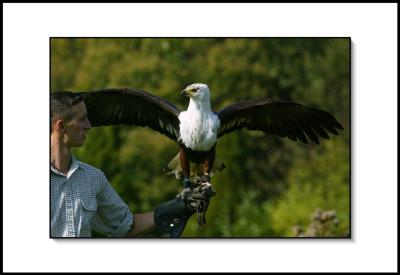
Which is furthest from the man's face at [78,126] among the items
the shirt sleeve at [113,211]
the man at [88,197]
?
the shirt sleeve at [113,211]

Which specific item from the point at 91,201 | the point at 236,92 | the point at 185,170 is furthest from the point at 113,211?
the point at 236,92

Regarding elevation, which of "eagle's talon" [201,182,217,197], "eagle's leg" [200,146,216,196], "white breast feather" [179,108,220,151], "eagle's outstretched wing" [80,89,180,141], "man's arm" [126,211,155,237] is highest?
"eagle's outstretched wing" [80,89,180,141]

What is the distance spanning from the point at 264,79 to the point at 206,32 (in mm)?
4154

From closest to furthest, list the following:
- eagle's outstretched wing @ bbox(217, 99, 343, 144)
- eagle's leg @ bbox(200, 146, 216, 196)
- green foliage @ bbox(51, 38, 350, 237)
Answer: eagle's leg @ bbox(200, 146, 216, 196)
eagle's outstretched wing @ bbox(217, 99, 343, 144)
green foliage @ bbox(51, 38, 350, 237)

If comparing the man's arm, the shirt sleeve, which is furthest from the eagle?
the shirt sleeve

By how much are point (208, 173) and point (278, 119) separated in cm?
64

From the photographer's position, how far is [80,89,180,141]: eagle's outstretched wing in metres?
6.07

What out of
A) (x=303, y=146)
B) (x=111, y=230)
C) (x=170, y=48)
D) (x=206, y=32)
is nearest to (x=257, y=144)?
(x=303, y=146)

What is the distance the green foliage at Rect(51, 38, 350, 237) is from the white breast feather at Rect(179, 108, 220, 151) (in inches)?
154

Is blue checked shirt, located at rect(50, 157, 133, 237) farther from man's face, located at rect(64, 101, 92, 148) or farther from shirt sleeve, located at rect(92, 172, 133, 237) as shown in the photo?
man's face, located at rect(64, 101, 92, 148)

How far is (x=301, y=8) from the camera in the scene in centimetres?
652

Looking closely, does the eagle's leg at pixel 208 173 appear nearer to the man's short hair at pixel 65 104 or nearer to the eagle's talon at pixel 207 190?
the eagle's talon at pixel 207 190

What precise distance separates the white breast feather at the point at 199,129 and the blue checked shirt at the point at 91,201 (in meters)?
0.53

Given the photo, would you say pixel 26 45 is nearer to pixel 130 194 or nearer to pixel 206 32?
pixel 206 32
